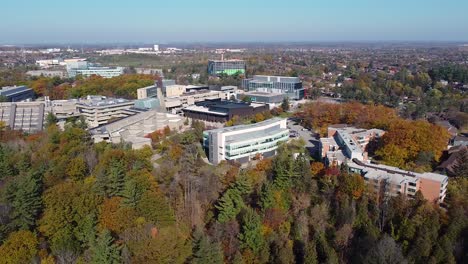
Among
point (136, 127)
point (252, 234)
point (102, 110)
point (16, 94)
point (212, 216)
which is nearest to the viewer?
point (252, 234)

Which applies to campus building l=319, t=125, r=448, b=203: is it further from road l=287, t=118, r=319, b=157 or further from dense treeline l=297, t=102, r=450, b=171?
road l=287, t=118, r=319, b=157

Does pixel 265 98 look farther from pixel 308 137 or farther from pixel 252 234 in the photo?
pixel 252 234

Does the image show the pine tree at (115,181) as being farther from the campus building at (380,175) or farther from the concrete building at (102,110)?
the concrete building at (102,110)

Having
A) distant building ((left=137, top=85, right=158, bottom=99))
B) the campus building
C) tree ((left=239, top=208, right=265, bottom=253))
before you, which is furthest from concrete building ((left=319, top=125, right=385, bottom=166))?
distant building ((left=137, top=85, right=158, bottom=99))

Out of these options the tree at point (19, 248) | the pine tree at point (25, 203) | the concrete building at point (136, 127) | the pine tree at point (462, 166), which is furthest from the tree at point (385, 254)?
the concrete building at point (136, 127)

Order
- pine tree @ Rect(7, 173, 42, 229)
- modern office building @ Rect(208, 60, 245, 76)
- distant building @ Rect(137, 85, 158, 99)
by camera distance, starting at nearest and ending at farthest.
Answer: pine tree @ Rect(7, 173, 42, 229), distant building @ Rect(137, 85, 158, 99), modern office building @ Rect(208, 60, 245, 76)

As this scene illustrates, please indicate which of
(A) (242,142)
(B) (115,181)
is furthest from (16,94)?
(B) (115,181)
